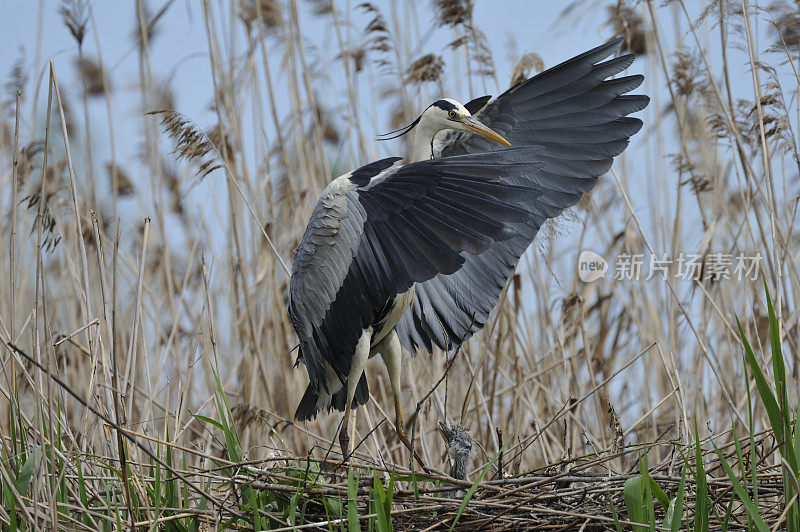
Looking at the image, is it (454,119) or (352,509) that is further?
(454,119)

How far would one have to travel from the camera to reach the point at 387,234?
6.68ft

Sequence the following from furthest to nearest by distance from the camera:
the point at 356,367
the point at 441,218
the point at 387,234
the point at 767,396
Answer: the point at 356,367 → the point at 387,234 → the point at 441,218 → the point at 767,396

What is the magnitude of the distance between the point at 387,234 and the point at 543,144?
2.61 feet

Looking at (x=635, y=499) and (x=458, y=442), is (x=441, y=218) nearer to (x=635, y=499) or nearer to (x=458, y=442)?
(x=458, y=442)

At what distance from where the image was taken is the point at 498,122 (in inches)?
105

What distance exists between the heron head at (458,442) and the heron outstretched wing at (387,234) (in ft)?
1.20

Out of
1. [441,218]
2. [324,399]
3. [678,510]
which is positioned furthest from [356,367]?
[678,510]

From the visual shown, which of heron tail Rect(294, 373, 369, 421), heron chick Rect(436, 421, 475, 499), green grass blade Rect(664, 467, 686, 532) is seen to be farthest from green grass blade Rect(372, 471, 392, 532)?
heron tail Rect(294, 373, 369, 421)

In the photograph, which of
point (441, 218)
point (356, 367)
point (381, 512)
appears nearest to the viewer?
point (381, 512)

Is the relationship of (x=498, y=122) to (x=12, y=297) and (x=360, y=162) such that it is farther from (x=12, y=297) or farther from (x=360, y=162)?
(x=12, y=297)

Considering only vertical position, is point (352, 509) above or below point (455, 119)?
below

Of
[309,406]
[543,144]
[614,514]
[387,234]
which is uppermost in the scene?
[543,144]

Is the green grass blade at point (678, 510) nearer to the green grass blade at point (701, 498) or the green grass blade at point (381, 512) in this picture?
the green grass blade at point (701, 498)

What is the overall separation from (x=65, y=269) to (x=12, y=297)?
1.38 metres
